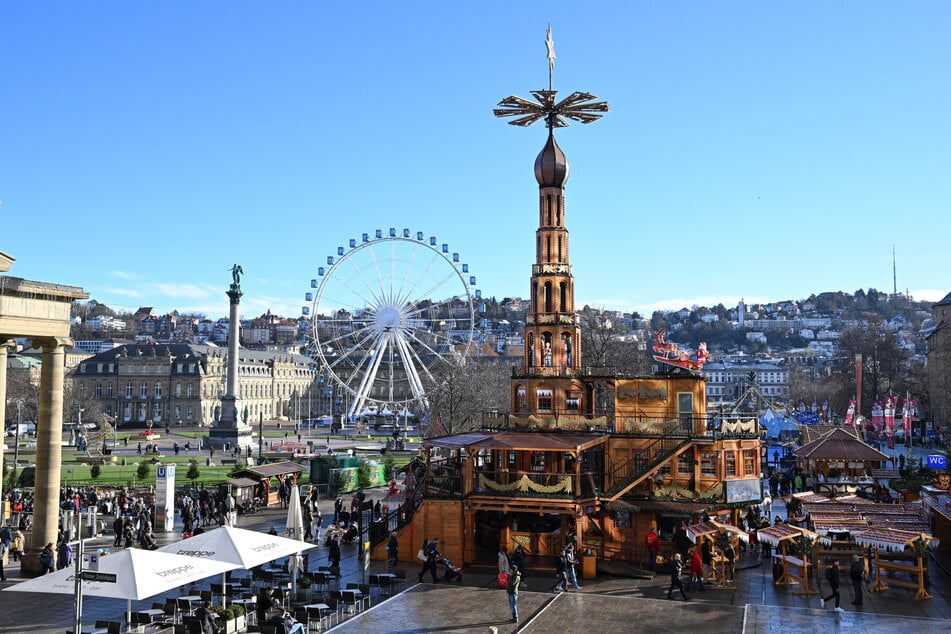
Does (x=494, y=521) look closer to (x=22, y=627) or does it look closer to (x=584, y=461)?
(x=584, y=461)

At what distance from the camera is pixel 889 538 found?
89.9 ft

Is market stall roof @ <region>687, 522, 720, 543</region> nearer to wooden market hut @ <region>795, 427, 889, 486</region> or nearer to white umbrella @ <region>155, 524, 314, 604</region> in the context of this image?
white umbrella @ <region>155, 524, 314, 604</region>

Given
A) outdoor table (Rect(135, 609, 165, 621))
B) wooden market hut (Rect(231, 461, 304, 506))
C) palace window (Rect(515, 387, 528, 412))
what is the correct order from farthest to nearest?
wooden market hut (Rect(231, 461, 304, 506)) → palace window (Rect(515, 387, 528, 412)) → outdoor table (Rect(135, 609, 165, 621))

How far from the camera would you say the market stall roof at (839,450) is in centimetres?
5019

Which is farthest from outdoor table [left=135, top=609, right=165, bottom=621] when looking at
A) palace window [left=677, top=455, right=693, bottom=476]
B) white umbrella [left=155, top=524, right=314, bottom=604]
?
palace window [left=677, top=455, right=693, bottom=476]

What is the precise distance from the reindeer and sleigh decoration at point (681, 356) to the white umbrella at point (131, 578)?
20570 mm

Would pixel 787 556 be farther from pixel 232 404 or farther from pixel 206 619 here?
pixel 232 404

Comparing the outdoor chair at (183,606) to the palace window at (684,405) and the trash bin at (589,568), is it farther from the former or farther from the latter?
the palace window at (684,405)

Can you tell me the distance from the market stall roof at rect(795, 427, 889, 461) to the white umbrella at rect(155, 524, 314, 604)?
35.9 m

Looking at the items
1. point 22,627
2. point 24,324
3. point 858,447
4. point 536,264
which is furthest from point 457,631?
point 858,447

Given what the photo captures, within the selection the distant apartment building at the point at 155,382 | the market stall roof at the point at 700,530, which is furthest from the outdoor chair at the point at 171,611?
the distant apartment building at the point at 155,382

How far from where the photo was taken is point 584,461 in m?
35.2

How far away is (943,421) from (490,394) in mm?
51259

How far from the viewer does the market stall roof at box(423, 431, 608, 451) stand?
31.5 metres
